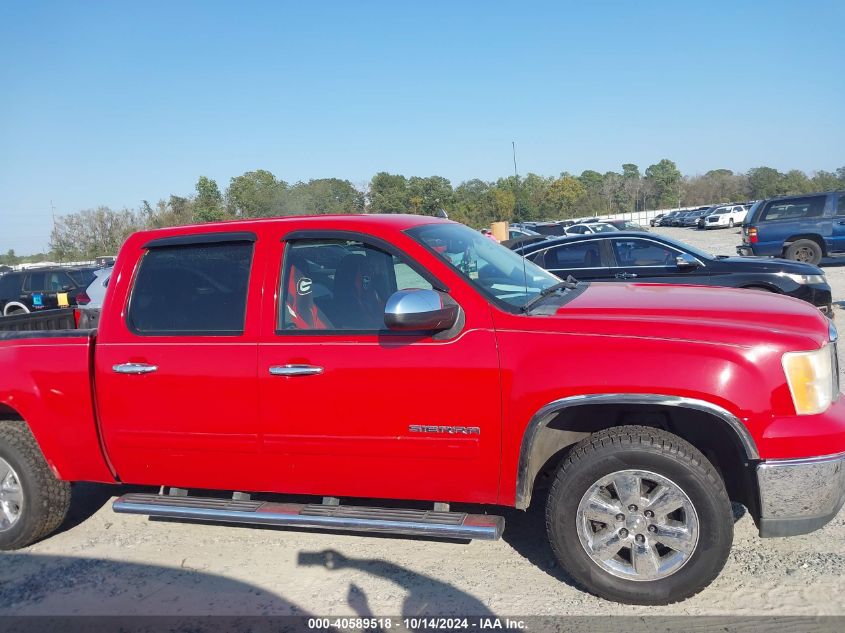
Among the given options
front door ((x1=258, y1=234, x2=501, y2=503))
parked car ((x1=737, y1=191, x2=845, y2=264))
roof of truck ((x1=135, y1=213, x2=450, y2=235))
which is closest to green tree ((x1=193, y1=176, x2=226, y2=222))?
roof of truck ((x1=135, y1=213, x2=450, y2=235))

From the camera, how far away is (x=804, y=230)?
54.7 ft

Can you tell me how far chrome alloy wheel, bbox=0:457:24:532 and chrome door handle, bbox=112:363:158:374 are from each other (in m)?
1.13

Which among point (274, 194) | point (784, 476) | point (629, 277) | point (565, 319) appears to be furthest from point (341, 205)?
point (784, 476)

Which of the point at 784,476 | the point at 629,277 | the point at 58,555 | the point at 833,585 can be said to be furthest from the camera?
the point at 629,277

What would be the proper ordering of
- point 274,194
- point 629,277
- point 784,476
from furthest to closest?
point 629,277 → point 274,194 → point 784,476

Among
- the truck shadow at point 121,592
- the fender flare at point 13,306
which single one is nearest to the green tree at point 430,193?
the truck shadow at point 121,592

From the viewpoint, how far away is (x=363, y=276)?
12.8ft

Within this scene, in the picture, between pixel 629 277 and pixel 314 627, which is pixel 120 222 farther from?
pixel 314 627

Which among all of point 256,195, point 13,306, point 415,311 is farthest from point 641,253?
point 13,306

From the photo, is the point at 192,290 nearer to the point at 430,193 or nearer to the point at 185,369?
the point at 185,369

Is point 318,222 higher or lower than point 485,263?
higher

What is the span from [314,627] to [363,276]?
1.81 metres

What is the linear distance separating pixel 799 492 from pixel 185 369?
312cm

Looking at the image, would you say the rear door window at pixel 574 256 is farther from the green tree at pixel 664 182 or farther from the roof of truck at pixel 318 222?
the green tree at pixel 664 182
